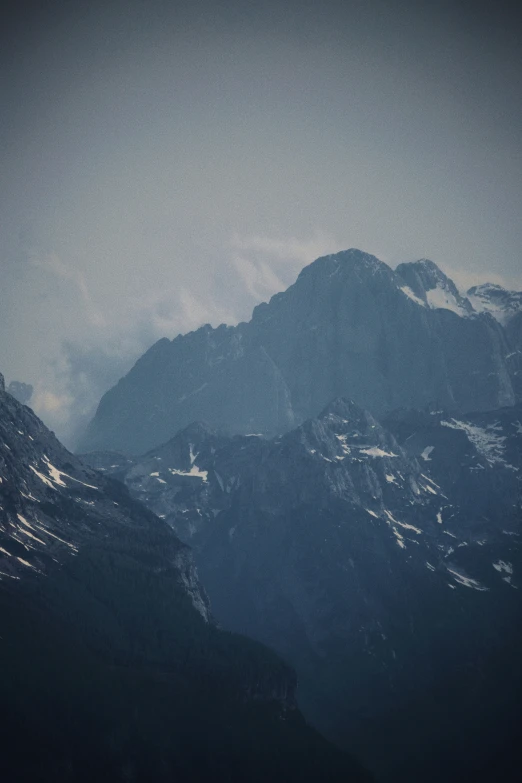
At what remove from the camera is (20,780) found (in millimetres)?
199125
